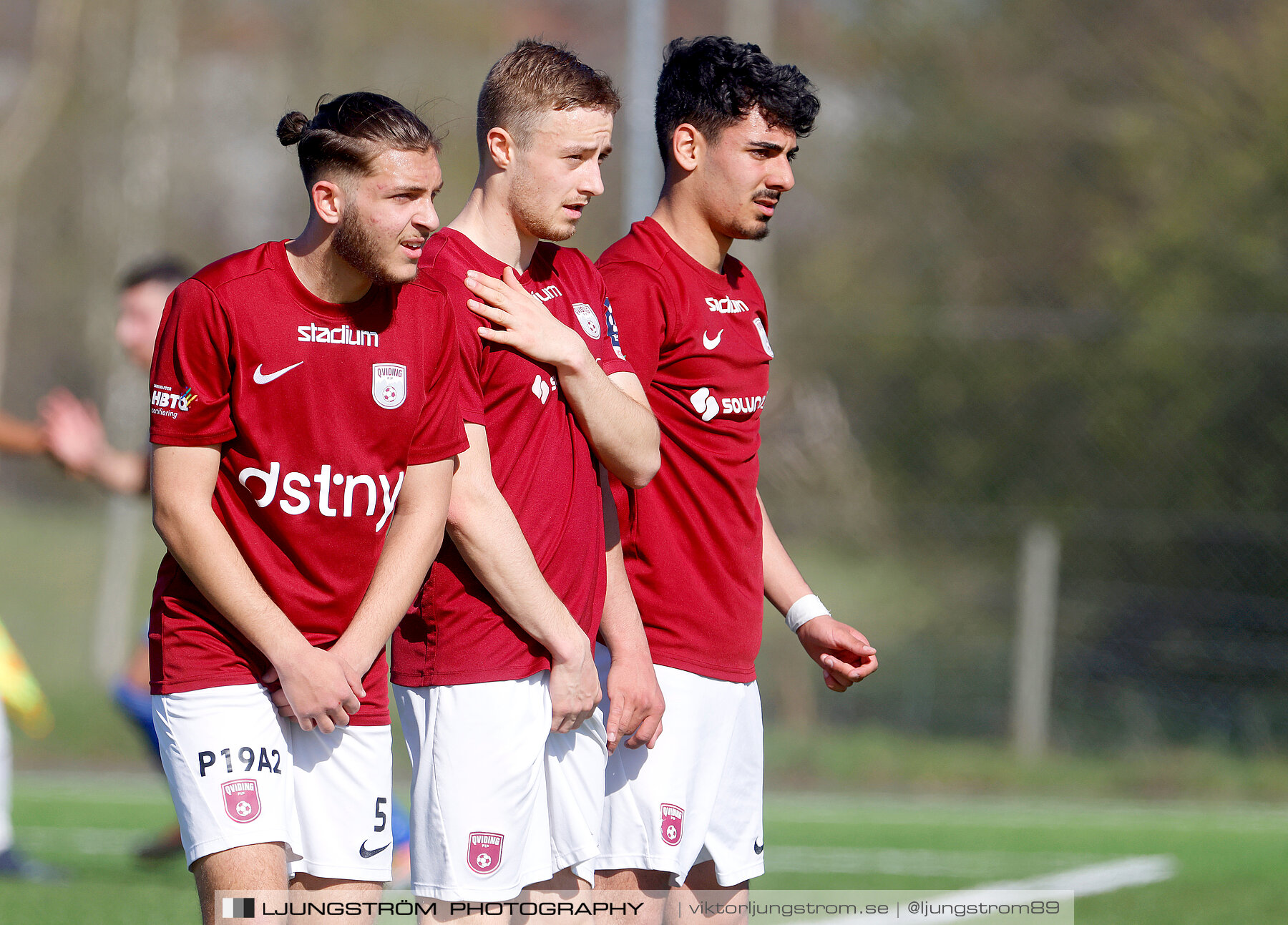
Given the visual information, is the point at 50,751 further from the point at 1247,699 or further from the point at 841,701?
the point at 1247,699

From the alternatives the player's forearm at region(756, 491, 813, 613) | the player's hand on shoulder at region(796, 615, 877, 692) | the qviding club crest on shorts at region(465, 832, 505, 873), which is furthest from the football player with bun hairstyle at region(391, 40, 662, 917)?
the player's forearm at region(756, 491, 813, 613)

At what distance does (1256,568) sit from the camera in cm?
1070

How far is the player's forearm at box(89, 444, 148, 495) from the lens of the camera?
5.47 metres

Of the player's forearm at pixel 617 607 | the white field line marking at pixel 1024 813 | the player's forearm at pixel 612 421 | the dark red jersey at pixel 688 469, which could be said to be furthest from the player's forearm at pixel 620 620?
the white field line marking at pixel 1024 813

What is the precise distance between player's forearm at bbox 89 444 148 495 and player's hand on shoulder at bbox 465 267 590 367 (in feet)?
9.74

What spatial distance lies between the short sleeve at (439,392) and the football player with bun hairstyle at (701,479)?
Answer: 0.53 meters

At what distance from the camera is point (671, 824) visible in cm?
330

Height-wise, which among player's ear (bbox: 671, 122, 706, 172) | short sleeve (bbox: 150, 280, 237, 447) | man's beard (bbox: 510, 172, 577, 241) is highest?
player's ear (bbox: 671, 122, 706, 172)

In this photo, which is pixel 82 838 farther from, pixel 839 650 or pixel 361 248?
pixel 361 248

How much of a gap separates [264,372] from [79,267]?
1465cm

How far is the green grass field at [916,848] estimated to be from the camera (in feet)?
17.4

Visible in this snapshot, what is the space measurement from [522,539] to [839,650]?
1063 mm

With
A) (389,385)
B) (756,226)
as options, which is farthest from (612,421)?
(756,226)

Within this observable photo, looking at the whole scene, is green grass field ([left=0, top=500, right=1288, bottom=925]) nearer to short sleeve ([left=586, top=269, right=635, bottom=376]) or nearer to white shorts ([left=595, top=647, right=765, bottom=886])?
white shorts ([left=595, top=647, right=765, bottom=886])
